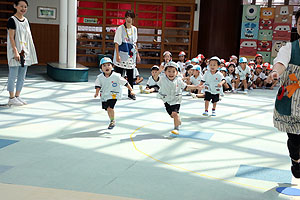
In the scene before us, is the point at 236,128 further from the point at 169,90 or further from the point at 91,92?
the point at 91,92

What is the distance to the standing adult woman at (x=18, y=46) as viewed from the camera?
20.8 ft

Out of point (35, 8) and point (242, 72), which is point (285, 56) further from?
point (35, 8)

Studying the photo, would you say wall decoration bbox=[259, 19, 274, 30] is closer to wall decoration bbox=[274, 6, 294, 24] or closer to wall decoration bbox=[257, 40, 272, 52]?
wall decoration bbox=[274, 6, 294, 24]

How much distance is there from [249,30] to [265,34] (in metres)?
0.66

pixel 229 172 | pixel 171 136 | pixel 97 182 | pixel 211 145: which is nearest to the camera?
pixel 97 182

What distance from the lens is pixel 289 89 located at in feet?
10.2

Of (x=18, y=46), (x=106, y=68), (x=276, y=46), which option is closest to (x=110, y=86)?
(x=106, y=68)

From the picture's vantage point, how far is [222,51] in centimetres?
1559

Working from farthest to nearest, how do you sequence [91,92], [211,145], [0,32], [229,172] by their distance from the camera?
[0,32] → [91,92] → [211,145] → [229,172]

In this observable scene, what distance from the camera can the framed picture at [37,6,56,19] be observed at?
1505 cm

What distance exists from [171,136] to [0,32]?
12.0m

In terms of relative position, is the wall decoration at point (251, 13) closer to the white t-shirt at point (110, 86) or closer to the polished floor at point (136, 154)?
the polished floor at point (136, 154)

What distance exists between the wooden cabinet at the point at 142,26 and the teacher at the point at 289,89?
13059 millimetres

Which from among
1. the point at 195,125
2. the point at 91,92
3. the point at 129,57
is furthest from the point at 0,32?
the point at 195,125
